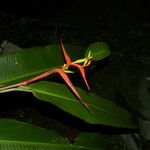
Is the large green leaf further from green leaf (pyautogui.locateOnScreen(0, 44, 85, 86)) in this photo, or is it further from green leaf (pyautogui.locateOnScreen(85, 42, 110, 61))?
green leaf (pyautogui.locateOnScreen(85, 42, 110, 61))

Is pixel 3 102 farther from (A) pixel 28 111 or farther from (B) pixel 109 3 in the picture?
(B) pixel 109 3

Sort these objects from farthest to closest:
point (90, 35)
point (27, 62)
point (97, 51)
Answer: point (90, 35) → point (27, 62) → point (97, 51)

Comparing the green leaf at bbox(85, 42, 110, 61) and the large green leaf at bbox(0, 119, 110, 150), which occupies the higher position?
the green leaf at bbox(85, 42, 110, 61)

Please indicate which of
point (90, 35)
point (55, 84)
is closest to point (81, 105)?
point (55, 84)

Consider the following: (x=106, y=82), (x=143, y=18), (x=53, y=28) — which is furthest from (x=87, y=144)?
(x=143, y=18)

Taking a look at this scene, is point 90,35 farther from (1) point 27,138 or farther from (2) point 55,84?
(1) point 27,138

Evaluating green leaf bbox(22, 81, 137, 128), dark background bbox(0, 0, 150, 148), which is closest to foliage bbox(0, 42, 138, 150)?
green leaf bbox(22, 81, 137, 128)

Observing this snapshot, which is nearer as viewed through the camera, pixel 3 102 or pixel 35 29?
pixel 3 102
